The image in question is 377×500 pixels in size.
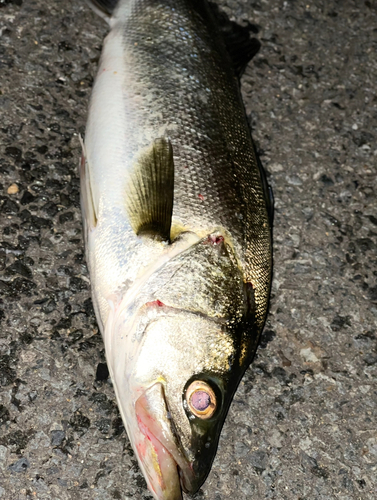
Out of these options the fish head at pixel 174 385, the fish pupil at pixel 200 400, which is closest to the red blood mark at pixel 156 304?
the fish head at pixel 174 385

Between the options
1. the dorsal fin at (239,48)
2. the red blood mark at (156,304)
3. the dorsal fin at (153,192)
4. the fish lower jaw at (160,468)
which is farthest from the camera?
the dorsal fin at (239,48)

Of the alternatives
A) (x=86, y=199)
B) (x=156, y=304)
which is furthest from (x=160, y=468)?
(x=86, y=199)

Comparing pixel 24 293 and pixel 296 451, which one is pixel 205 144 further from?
pixel 296 451

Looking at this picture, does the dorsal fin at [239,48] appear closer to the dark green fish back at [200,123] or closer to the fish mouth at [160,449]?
the dark green fish back at [200,123]

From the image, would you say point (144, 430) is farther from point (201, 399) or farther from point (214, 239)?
point (214, 239)

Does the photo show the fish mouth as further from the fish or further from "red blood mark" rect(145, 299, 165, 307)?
"red blood mark" rect(145, 299, 165, 307)

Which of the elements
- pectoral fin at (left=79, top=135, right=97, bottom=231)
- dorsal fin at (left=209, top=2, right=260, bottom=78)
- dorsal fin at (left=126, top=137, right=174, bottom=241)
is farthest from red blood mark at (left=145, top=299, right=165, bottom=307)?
dorsal fin at (left=209, top=2, right=260, bottom=78)

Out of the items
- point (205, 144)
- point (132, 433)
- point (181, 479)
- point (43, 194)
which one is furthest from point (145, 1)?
point (181, 479)
